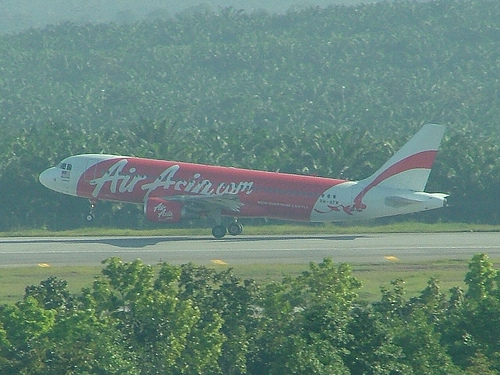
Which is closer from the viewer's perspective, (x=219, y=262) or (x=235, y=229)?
(x=219, y=262)

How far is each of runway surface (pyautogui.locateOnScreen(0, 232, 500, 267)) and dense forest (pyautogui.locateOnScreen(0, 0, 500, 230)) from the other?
24.8 ft

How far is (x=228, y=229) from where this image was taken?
56.7 m

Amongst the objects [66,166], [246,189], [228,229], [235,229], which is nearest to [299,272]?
[246,189]

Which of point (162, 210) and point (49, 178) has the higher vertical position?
point (49, 178)

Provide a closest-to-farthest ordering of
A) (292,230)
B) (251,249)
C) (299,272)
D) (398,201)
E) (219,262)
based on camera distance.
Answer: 1. (299,272)
2. (219,262)
3. (251,249)
4. (398,201)
5. (292,230)

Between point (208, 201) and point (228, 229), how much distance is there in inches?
111

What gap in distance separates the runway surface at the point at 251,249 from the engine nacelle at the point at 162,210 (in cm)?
106

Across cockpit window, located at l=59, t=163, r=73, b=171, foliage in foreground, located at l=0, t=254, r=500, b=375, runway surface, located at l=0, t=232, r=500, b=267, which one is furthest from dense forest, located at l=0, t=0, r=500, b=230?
foliage in foreground, located at l=0, t=254, r=500, b=375

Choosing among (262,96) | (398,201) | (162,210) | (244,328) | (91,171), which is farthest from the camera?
(262,96)

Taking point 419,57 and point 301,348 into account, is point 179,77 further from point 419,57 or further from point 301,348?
point 301,348

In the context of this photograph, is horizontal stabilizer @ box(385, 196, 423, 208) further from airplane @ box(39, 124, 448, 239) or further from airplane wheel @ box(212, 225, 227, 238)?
airplane wheel @ box(212, 225, 227, 238)

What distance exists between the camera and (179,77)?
138 metres

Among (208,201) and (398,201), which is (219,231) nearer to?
(208,201)

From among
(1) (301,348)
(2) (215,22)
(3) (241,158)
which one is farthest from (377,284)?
(2) (215,22)
